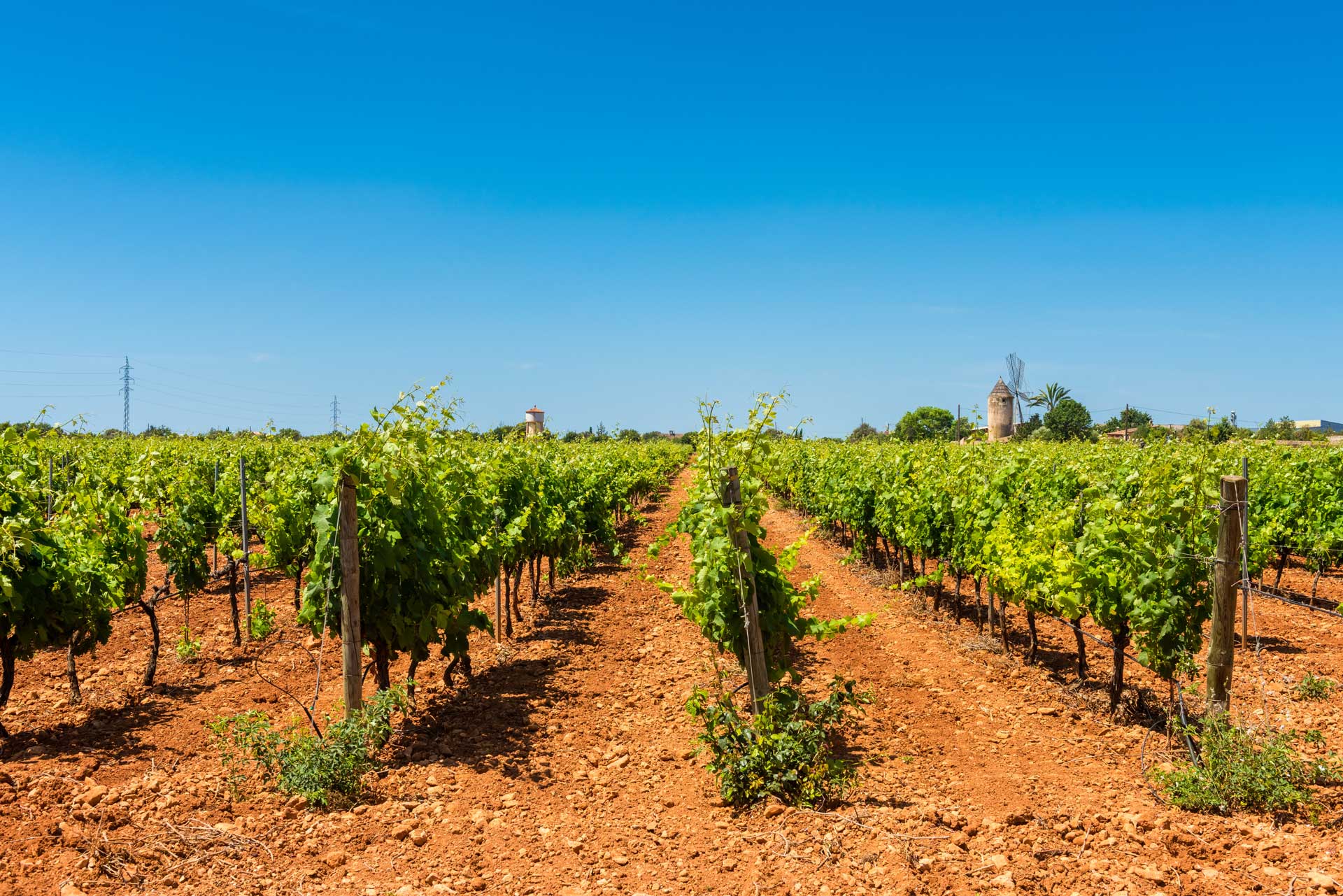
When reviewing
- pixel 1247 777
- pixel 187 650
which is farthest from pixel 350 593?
pixel 1247 777

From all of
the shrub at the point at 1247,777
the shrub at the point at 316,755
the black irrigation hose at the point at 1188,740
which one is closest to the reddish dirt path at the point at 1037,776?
the shrub at the point at 1247,777

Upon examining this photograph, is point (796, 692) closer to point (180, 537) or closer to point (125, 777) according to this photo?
point (125, 777)

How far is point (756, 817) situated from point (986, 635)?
19.8 feet

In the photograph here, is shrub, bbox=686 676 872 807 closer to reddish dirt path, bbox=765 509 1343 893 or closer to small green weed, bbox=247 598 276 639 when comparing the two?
reddish dirt path, bbox=765 509 1343 893

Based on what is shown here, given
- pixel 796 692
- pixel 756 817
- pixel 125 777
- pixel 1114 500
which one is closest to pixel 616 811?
pixel 756 817

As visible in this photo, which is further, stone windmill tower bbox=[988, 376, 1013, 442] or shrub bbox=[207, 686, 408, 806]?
stone windmill tower bbox=[988, 376, 1013, 442]

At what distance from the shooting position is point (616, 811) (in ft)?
16.7

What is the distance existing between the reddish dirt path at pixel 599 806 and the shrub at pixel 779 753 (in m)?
0.18

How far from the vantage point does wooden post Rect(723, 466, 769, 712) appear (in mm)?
5164

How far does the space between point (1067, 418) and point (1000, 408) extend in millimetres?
11258

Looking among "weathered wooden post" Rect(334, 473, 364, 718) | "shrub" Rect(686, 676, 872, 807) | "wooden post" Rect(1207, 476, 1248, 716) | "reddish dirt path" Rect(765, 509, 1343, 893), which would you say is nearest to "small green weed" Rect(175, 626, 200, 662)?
"weathered wooden post" Rect(334, 473, 364, 718)

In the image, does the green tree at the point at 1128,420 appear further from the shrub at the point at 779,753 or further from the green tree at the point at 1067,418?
the shrub at the point at 779,753

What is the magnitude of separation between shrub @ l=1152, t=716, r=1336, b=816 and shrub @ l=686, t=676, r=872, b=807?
2080 millimetres

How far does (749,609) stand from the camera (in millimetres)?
5289
